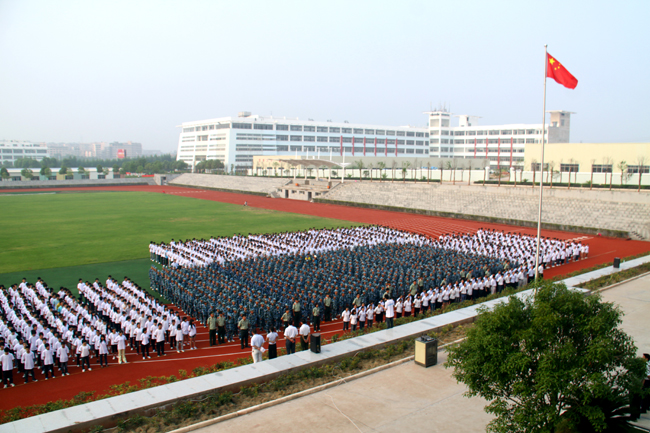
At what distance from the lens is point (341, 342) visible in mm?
10633

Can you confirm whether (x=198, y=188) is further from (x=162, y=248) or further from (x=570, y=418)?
(x=570, y=418)

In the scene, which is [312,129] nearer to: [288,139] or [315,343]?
[288,139]

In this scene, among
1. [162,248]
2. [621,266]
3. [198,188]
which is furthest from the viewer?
[198,188]

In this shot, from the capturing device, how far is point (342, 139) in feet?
311

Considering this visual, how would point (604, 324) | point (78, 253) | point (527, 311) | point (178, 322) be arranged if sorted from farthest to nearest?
point (78, 253)
point (178, 322)
point (527, 311)
point (604, 324)

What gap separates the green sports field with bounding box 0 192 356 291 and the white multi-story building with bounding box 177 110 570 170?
40377 millimetres

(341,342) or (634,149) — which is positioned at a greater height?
→ (634,149)

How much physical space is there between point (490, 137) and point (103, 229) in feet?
256

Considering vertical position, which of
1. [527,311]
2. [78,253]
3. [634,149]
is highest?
[634,149]

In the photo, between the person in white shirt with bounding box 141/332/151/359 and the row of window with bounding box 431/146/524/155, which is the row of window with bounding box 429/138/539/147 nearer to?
the row of window with bounding box 431/146/524/155

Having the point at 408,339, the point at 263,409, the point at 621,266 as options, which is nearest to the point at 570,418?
the point at 263,409

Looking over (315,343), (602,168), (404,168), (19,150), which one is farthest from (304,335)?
(19,150)

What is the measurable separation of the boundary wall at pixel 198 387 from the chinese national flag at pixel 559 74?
8307mm

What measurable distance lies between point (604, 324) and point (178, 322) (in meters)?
9.21
